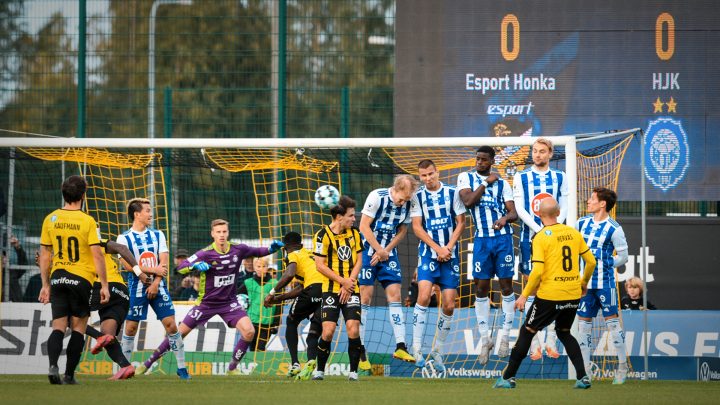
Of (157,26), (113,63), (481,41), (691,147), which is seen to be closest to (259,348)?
(481,41)

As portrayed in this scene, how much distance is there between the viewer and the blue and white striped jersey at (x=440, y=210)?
1192 cm

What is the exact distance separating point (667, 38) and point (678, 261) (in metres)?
3.01

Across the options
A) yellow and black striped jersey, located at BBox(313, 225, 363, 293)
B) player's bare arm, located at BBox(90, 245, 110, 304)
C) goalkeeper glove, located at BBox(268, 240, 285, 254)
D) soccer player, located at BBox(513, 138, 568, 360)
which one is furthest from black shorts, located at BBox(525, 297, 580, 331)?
player's bare arm, located at BBox(90, 245, 110, 304)

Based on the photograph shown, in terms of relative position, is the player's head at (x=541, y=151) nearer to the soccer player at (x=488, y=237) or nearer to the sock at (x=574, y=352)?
the soccer player at (x=488, y=237)

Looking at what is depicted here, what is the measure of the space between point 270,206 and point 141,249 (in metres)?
4.34

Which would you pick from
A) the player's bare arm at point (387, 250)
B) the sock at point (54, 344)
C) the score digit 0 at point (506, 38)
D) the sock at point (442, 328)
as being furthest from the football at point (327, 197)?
the score digit 0 at point (506, 38)

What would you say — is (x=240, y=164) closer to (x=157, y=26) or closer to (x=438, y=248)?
(x=438, y=248)

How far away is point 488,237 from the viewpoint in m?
11.8

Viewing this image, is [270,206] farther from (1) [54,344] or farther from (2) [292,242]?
(1) [54,344]

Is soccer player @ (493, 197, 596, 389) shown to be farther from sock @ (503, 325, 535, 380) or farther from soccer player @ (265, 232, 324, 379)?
soccer player @ (265, 232, 324, 379)

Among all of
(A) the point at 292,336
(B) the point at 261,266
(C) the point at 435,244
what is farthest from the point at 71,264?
(B) the point at 261,266

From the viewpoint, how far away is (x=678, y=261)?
49.4ft

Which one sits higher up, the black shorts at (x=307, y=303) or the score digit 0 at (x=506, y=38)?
the score digit 0 at (x=506, y=38)

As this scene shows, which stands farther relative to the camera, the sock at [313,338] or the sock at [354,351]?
the sock at [313,338]
